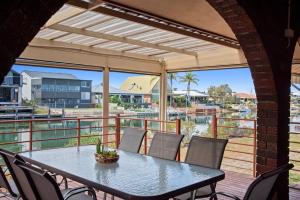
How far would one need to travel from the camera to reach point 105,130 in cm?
678

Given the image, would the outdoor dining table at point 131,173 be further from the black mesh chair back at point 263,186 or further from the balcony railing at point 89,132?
the balcony railing at point 89,132

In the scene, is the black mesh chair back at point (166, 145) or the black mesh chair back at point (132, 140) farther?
the black mesh chair back at point (132, 140)

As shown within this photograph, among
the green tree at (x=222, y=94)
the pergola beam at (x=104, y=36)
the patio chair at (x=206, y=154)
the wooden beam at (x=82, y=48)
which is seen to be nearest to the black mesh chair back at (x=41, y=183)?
the patio chair at (x=206, y=154)

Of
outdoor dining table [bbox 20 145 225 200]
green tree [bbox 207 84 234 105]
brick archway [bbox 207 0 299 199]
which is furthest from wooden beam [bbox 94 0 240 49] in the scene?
green tree [bbox 207 84 234 105]

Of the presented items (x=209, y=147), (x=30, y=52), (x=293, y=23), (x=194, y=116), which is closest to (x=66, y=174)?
(x=209, y=147)

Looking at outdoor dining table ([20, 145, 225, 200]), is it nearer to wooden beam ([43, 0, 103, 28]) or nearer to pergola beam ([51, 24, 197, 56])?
wooden beam ([43, 0, 103, 28])

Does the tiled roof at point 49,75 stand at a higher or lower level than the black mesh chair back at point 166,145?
higher

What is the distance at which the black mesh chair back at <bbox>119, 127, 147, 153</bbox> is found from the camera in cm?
385

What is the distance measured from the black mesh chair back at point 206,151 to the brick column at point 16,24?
2276 millimetres

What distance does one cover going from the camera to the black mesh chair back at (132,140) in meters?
3.85

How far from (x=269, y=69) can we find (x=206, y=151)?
42.6 inches

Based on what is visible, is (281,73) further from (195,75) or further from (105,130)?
(195,75)

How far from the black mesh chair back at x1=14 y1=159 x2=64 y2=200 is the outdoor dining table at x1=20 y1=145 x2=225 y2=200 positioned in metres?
0.38

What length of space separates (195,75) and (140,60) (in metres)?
2.78
